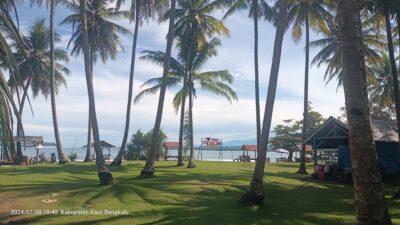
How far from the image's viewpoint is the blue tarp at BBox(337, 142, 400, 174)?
22766 millimetres

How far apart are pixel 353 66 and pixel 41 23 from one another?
1633 inches

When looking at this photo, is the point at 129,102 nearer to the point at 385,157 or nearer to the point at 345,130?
the point at 345,130

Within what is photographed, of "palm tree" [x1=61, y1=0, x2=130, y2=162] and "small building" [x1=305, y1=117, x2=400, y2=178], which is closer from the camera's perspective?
"small building" [x1=305, y1=117, x2=400, y2=178]

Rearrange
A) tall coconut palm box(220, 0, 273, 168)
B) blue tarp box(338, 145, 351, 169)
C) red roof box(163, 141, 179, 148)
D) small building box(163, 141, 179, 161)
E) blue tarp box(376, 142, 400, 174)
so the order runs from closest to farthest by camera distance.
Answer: blue tarp box(376, 142, 400, 174)
blue tarp box(338, 145, 351, 169)
tall coconut palm box(220, 0, 273, 168)
small building box(163, 141, 179, 161)
red roof box(163, 141, 179, 148)

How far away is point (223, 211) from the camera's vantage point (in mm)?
11977

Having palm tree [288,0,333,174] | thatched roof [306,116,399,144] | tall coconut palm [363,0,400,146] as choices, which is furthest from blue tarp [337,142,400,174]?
tall coconut palm [363,0,400,146]

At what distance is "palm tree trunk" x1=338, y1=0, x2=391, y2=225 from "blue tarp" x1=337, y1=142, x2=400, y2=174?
55.1ft

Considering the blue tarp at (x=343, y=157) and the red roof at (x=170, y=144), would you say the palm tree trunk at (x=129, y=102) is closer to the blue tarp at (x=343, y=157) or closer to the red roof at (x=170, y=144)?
the blue tarp at (x=343, y=157)

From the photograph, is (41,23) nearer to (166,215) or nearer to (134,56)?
(134,56)

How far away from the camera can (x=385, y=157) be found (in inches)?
908

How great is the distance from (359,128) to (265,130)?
19.9ft

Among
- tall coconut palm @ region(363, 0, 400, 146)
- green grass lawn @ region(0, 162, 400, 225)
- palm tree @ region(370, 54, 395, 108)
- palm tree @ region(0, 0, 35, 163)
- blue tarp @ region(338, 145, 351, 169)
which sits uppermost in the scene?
palm tree @ region(370, 54, 395, 108)

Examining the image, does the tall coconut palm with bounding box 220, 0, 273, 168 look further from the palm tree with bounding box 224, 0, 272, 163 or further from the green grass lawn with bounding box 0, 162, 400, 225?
the green grass lawn with bounding box 0, 162, 400, 225

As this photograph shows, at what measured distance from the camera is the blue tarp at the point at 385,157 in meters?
22.8
